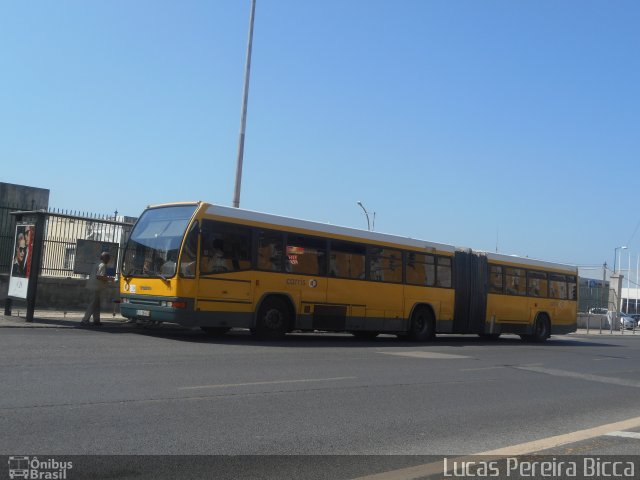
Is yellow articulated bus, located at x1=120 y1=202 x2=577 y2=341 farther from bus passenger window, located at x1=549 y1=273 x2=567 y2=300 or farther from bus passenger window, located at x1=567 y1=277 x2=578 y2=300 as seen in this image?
bus passenger window, located at x1=567 y1=277 x2=578 y2=300

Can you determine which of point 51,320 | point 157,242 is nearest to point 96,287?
point 51,320

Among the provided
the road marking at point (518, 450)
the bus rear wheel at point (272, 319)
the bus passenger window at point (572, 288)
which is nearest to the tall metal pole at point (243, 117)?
the bus rear wheel at point (272, 319)

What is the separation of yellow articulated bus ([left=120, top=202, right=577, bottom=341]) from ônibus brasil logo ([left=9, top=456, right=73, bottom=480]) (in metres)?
9.28

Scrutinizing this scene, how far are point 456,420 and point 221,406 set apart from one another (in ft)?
9.27

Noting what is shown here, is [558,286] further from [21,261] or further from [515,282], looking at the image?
[21,261]

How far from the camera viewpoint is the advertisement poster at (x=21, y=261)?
16978mm

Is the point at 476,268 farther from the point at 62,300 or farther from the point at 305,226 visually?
the point at 62,300

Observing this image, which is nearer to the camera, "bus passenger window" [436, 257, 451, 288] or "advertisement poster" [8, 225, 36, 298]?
"advertisement poster" [8, 225, 36, 298]

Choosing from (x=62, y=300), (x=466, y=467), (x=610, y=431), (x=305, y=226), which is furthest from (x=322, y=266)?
(x=466, y=467)

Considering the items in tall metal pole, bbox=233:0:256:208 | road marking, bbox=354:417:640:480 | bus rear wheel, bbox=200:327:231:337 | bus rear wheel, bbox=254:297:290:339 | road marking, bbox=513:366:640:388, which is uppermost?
tall metal pole, bbox=233:0:256:208

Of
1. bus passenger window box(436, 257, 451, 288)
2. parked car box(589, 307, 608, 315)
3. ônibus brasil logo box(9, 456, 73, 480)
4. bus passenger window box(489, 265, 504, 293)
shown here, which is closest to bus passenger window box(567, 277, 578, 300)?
bus passenger window box(489, 265, 504, 293)

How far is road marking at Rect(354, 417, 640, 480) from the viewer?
5605 mm

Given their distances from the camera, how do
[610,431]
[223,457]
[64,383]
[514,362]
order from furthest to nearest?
[514,362] < [64,383] < [610,431] < [223,457]

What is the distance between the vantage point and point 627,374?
48.2ft
